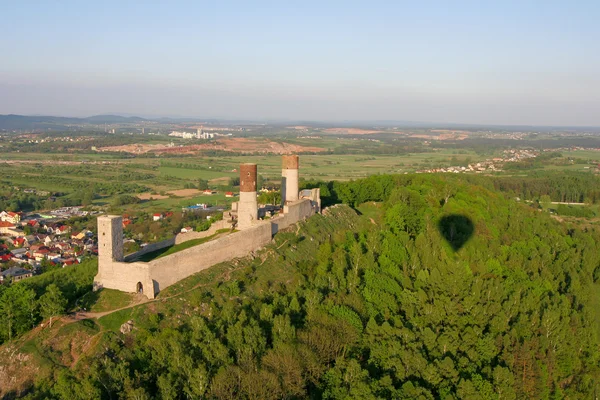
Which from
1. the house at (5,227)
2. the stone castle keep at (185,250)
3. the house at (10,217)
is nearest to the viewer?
the stone castle keep at (185,250)

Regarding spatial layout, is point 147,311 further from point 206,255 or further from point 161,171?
point 161,171

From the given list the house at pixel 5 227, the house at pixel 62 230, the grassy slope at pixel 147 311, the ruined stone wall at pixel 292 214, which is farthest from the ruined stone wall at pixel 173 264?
the house at pixel 5 227

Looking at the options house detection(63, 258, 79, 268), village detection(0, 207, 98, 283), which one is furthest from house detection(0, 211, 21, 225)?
house detection(63, 258, 79, 268)

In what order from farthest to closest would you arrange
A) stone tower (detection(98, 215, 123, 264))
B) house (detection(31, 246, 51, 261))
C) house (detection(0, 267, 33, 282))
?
1. house (detection(31, 246, 51, 261))
2. house (detection(0, 267, 33, 282))
3. stone tower (detection(98, 215, 123, 264))

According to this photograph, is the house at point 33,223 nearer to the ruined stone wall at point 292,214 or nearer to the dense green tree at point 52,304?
the ruined stone wall at point 292,214

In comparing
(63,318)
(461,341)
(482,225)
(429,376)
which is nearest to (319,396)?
(429,376)

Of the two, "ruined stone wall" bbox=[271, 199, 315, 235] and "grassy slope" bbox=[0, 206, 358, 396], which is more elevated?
"ruined stone wall" bbox=[271, 199, 315, 235]

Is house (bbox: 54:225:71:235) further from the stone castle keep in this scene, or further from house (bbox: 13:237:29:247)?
the stone castle keep

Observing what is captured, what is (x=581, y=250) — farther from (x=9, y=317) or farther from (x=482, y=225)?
(x=9, y=317)
